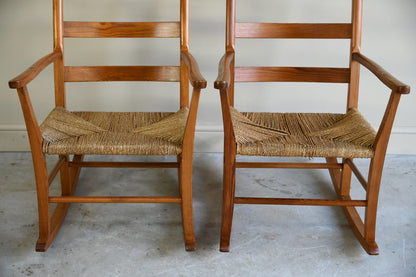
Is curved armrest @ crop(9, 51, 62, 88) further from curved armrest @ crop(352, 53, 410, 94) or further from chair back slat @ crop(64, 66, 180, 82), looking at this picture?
curved armrest @ crop(352, 53, 410, 94)

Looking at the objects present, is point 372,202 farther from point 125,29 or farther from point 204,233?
point 125,29

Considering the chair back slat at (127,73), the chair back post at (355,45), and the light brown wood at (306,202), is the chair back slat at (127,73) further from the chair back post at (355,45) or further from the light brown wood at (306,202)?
the chair back post at (355,45)

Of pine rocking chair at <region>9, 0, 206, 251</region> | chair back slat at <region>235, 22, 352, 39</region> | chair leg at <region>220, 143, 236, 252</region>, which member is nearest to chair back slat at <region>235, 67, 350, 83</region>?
chair back slat at <region>235, 22, 352, 39</region>

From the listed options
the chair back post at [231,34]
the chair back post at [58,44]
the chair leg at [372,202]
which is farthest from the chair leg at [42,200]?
the chair leg at [372,202]

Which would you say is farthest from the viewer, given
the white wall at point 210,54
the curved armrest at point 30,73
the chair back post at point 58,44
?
the white wall at point 210,54

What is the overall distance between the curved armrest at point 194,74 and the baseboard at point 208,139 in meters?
0.73

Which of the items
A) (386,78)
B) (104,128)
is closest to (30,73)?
(104,128)

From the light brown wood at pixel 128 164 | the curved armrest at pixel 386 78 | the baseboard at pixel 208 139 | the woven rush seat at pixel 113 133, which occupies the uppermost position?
the curved armrest at pixel 386 78

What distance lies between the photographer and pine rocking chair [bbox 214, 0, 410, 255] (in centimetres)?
157

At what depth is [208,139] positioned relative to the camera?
8.32ft

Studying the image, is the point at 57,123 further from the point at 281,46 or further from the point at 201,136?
the point at 281,46

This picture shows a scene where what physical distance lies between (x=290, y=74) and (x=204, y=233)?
27.5 inches

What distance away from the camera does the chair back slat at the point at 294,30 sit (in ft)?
6.23

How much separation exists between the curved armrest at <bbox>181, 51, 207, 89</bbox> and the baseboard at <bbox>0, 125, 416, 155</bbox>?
0.73m
